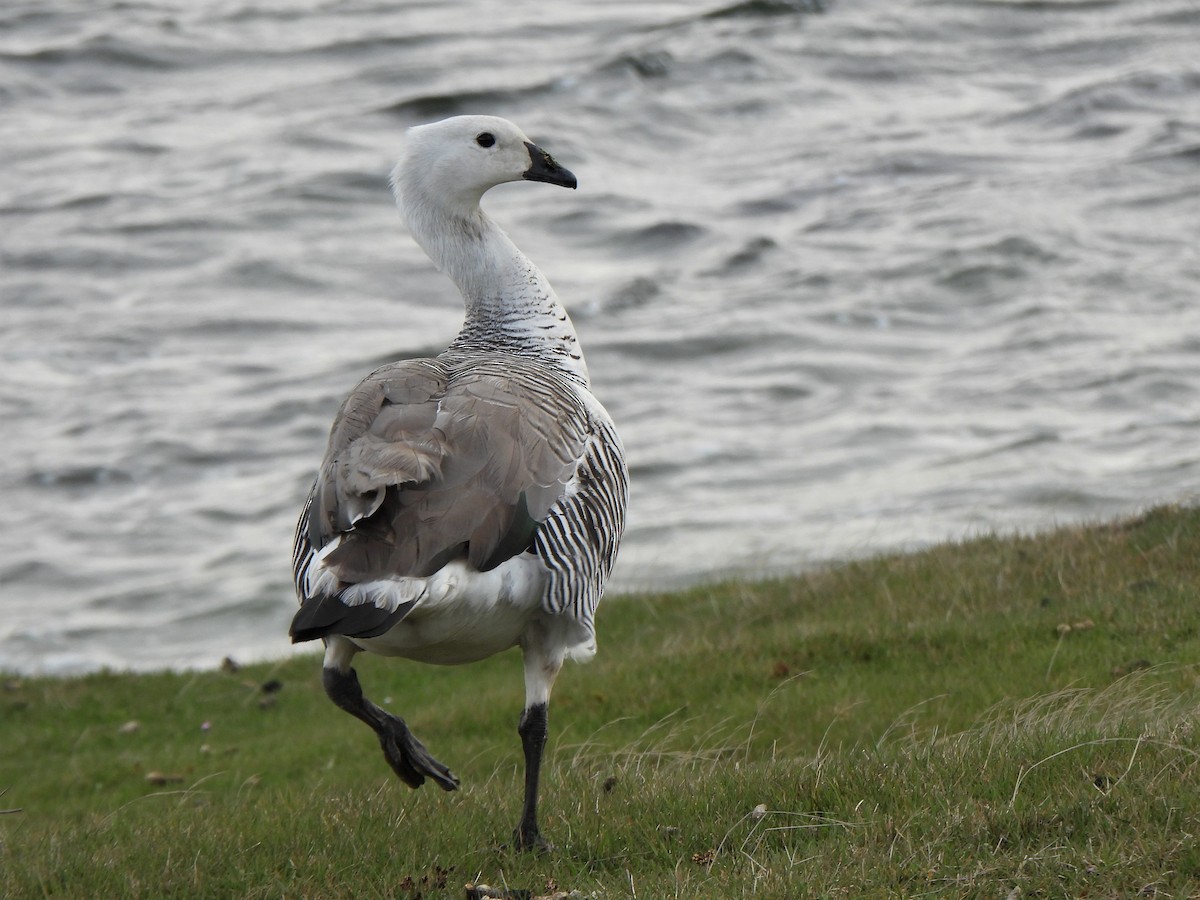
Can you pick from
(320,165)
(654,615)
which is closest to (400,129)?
(320,165)

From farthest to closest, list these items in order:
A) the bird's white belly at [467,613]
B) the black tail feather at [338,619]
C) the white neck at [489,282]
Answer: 1. the white neck at [489,282]
2. the bird's white belly at [467,613]
3. the black tail feather at [338,619]

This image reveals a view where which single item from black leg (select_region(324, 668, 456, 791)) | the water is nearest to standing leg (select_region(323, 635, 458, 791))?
black leg (select_region(324, 668, 456, 791))

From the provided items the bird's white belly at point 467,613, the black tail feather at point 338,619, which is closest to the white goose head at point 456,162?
the bird's white belly at point 467,613

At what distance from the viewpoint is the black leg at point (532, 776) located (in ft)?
20.0

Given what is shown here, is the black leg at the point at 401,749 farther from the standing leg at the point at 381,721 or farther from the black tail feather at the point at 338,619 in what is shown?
the black tail feather at the point at 338,619

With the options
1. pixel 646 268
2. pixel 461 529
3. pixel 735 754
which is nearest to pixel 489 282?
pixel 461 529

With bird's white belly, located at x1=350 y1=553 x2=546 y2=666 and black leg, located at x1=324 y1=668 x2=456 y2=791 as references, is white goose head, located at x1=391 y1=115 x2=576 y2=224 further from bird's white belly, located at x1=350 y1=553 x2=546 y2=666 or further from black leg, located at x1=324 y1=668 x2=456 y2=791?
black leg, located at x1=324 y1=668 x2=456 y2=791

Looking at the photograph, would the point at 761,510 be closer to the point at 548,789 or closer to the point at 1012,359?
the point at 1012,359

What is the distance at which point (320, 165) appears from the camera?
107 feet

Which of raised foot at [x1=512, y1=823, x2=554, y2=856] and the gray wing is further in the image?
raised foot at [x1=512, y1=823, x2=554, y2=856]

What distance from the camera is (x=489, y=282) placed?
26.8 feet

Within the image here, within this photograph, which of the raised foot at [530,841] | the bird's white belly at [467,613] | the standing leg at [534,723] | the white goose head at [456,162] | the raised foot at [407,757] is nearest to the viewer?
the bird's white belly at [467,613]

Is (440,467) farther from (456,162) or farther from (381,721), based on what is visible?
(456,162)

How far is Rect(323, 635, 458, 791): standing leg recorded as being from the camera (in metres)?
6.32
